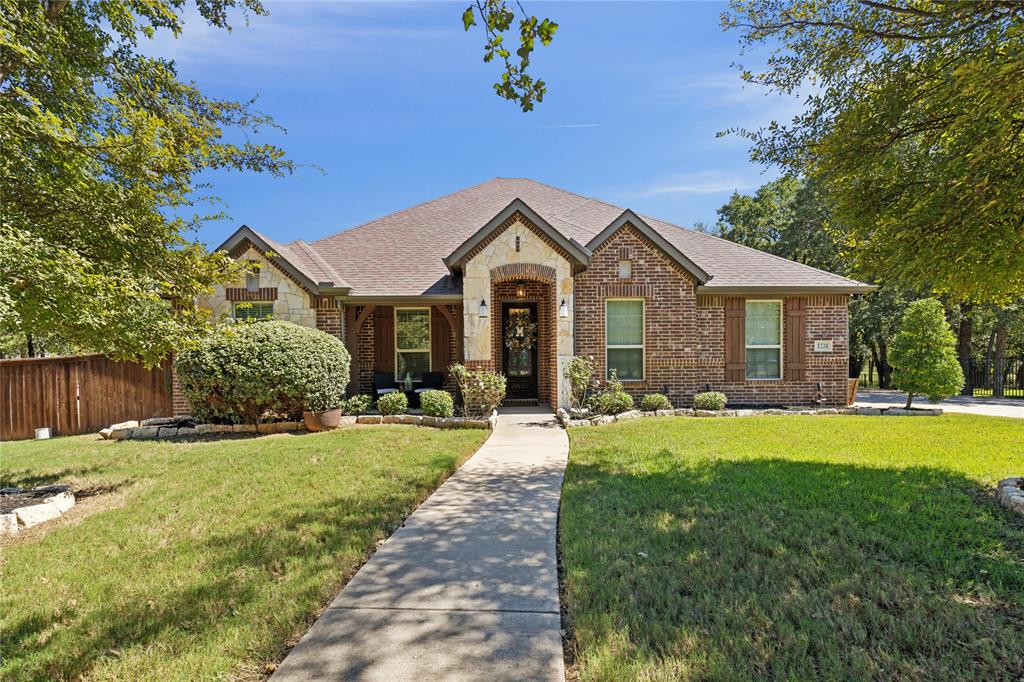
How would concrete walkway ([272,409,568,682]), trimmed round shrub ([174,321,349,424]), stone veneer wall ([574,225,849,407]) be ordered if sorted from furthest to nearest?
stone veneer wall ([574,225,849,407]), trimmed round shrub ([174,321,349,424]), concrete walkway ([272,409,568,682])

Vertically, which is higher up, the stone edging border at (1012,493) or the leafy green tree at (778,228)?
the leafy green tree at (778,228)

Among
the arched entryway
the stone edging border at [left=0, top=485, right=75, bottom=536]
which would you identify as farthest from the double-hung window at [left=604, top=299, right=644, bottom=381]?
the stone edging border at [left=0, top=485, right=75, bottom=536]

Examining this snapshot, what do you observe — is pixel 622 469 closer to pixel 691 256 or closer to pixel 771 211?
pixel 691 256

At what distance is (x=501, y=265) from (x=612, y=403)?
3908 millimetres

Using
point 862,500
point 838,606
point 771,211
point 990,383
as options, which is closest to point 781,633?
point 838,606

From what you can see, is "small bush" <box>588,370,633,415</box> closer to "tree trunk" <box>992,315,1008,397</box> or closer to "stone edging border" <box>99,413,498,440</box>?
"stone edging border" <box>99,413,498,440</box>

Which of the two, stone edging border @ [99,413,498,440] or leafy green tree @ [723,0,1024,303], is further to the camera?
stone edging border @ [99,413,498,440]

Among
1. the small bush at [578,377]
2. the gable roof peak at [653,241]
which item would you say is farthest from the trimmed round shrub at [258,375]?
the gable roof peak at [653,241]

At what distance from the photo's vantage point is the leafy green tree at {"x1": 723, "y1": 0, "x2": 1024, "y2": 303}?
Answer: 430cm

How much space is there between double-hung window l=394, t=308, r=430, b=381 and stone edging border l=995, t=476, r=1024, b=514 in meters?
10.2

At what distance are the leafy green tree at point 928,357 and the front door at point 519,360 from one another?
913cm

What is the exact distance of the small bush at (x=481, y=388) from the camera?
389 inches

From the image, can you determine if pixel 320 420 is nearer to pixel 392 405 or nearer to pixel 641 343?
pixel 392 405

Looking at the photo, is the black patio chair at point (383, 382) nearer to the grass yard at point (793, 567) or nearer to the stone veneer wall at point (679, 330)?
the stone veneer wall at point (679, 330)
